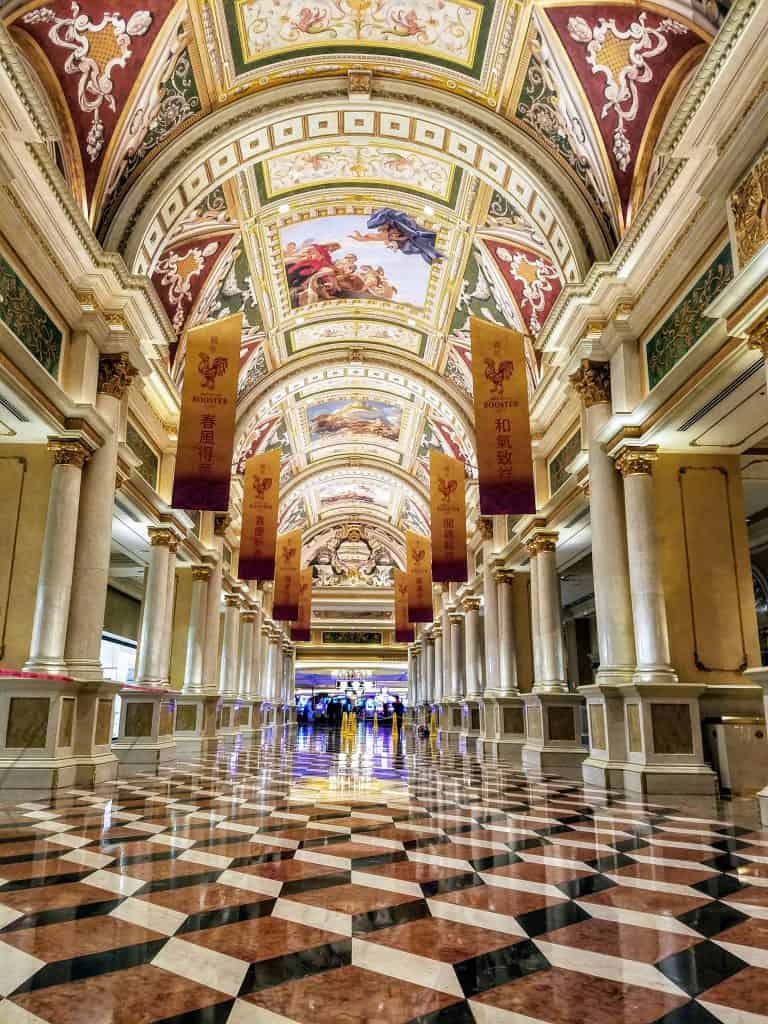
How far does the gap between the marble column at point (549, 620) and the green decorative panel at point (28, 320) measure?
9420 millimetres

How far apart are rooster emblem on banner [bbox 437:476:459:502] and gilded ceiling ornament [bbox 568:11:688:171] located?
7.64 m

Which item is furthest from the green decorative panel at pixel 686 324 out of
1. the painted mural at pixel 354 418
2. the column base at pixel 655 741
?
the painted mural at pixel 354 418

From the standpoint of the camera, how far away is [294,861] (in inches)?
179

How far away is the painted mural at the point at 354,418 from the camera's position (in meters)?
24.9

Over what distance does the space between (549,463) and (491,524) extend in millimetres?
4040

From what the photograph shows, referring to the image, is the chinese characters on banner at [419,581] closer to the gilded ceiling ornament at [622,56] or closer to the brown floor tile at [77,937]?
the gilded ceiling ornament at [622,56]

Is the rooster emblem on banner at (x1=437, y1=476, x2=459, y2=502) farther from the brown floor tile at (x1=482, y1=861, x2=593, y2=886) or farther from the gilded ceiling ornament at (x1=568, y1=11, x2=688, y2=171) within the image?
the brown floor tile at (x1=482, y1=861, x2=593, y2=886)

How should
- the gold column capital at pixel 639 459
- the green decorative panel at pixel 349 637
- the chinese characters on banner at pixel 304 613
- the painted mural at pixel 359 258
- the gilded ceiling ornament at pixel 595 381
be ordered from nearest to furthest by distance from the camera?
1. the gold column capital at pixel 639 459
2. the gilded ceiling ornament at pixel 595 381
3. the painted mural at pixel 359 258
4. the chinese characters on banner at pixel 304 613
5. the green decorative panel at pixel 349 637

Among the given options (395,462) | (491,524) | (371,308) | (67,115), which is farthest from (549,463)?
(395,462)

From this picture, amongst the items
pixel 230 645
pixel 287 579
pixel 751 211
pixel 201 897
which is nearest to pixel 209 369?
pixel 751 211

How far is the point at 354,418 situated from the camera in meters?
26.3

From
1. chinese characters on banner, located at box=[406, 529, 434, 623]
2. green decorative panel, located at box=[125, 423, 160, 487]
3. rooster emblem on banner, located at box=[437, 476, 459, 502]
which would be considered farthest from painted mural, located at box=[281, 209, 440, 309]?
chinese characters on banner, located at box=[406, 529, 434, 623]

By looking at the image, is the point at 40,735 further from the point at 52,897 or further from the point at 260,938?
the point at 260,938

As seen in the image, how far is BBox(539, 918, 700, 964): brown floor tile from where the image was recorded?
287 centimetres
